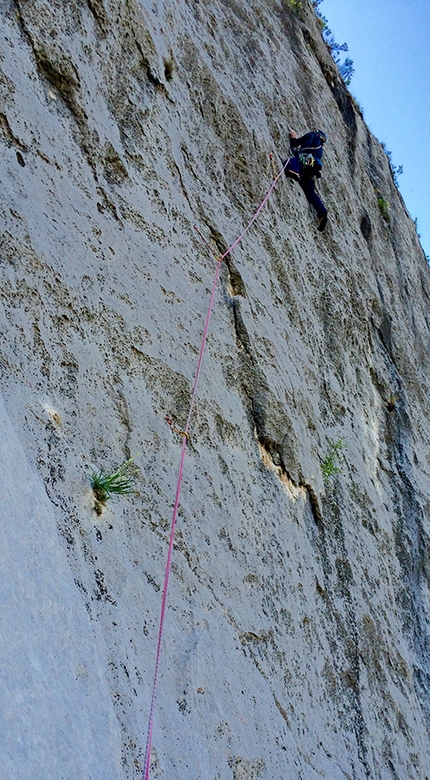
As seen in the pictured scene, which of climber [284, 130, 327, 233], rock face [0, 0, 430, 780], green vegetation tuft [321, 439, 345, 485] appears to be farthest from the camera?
climber [284, 130, 327, 233]

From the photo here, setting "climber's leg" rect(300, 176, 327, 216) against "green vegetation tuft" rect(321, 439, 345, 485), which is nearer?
"green vegetation tuft" rect(321, 439, 345, 485)

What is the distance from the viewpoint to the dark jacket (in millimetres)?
7250

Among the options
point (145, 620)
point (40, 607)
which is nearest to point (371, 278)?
point (145, 620)

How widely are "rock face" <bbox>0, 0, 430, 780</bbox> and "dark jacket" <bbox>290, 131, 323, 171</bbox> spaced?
175 mm

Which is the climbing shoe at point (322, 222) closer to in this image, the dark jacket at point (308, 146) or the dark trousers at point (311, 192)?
the dark trousers at point (311, 192)

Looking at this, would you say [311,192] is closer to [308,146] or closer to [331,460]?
[308,146]

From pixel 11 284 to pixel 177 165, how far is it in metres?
2.28

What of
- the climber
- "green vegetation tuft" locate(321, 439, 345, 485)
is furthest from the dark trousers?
"green vegetation tuft" locate(321, 439, 345, 485)

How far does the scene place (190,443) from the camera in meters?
3.96

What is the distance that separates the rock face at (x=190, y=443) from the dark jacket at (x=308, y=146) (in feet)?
0.57

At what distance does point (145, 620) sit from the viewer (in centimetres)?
297

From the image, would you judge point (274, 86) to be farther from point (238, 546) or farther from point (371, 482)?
point (238, 546)

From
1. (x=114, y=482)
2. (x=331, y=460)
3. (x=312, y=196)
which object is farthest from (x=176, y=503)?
(x=312, y=196)

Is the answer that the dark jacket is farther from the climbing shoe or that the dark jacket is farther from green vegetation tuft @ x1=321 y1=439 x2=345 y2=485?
green vegetation tuft @ x1=321 y1=439 x2=345 y2=485
